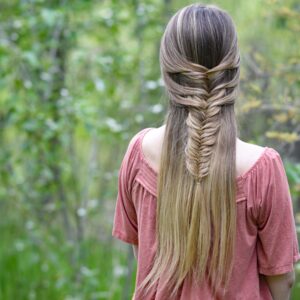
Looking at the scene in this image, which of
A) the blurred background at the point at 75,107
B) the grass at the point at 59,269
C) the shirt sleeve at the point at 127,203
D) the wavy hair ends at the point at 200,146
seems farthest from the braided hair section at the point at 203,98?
the grass at the point at 59,269

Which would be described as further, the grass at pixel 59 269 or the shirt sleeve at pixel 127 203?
the grass at pixel 59 269

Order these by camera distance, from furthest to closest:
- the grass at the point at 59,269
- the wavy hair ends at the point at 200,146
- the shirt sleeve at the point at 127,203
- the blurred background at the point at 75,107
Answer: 1. the grass at the point at 59,269
2. the blurred background at the point at 75,107
3. the shirt sleeve at the point at 127,203
4. the wavy hair ends at the point at 200,146

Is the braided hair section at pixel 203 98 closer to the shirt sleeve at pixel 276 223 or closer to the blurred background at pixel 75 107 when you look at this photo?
the shirt sleeve at pixel 276 223

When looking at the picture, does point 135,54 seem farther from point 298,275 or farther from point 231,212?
point 231,212

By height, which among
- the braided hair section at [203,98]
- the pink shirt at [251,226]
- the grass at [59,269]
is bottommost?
the grass at [59,269]

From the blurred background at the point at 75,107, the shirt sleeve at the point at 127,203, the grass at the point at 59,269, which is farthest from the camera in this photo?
the grass at the point at 59,269

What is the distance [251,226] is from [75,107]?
196cm

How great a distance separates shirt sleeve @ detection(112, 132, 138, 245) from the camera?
92.2 inches

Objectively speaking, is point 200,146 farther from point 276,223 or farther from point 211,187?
point 276,223

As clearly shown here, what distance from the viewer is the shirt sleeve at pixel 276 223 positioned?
213cm

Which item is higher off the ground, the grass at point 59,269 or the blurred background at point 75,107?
the blurred background at point 75,107

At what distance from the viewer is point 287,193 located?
2.16 metres

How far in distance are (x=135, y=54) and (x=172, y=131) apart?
2540 millimetres

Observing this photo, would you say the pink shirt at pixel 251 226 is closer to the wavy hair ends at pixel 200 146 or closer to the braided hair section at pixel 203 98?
the wavy hair ends at pixel 200 146
